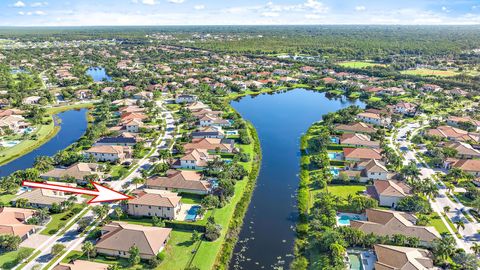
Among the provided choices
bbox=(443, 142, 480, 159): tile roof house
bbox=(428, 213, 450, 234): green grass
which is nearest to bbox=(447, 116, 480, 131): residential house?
bbox=(443, 142, 480, 159): tile roof house

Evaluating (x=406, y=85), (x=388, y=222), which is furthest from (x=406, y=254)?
(x=406, y=85)

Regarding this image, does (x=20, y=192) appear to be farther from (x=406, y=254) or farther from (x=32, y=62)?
(x=32, y=62)

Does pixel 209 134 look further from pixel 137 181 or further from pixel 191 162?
pixel 137 181

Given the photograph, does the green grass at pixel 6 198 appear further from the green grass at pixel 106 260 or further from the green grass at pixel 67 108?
the green grass at pixel 67 108

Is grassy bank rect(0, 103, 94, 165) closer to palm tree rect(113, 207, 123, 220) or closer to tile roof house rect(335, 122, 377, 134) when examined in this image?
palm tree rect(113, 207, 123, 220)

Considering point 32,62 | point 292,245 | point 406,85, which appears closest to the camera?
point 292,245

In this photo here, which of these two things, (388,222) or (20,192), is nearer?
(388,222)

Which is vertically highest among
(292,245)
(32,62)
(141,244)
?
(32,62)

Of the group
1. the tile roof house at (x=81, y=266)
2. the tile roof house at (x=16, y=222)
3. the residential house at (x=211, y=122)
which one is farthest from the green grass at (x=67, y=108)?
the tile roof house at (x=81, y=266)
